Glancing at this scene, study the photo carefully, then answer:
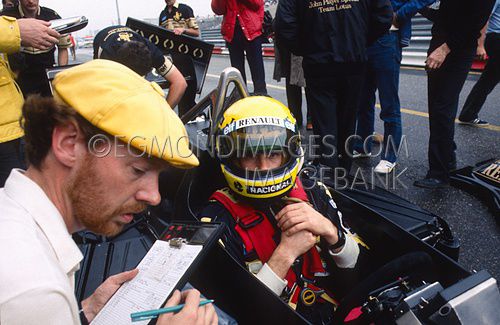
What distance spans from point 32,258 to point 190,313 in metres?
0.49

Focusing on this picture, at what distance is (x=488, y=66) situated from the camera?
14.5 feet

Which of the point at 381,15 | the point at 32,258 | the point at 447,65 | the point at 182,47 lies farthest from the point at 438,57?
the point at 32,258

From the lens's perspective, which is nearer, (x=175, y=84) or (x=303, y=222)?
(x=303, y=222)

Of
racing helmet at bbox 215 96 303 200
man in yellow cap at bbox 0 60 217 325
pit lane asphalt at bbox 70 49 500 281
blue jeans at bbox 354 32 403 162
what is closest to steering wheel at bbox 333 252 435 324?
man in yellow cap at bbox 0 60 217 325

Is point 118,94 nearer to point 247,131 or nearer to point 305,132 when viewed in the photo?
point 247,131

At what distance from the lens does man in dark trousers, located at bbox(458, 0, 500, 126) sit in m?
4.37

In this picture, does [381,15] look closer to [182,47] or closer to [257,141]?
[182,47]

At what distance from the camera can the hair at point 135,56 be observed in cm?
258

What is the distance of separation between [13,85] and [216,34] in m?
18.4

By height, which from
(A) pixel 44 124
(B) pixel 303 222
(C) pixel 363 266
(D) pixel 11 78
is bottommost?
(C) pixel 363 266

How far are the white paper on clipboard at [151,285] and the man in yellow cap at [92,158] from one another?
0.10 m

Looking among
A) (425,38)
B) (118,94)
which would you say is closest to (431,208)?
(118,94)

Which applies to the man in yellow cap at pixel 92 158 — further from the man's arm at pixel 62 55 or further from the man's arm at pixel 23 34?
the man's arm at pixel 62 55

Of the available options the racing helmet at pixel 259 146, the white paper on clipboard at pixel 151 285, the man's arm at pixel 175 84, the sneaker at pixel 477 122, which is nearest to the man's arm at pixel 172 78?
the man's arm at pixel 175 84
